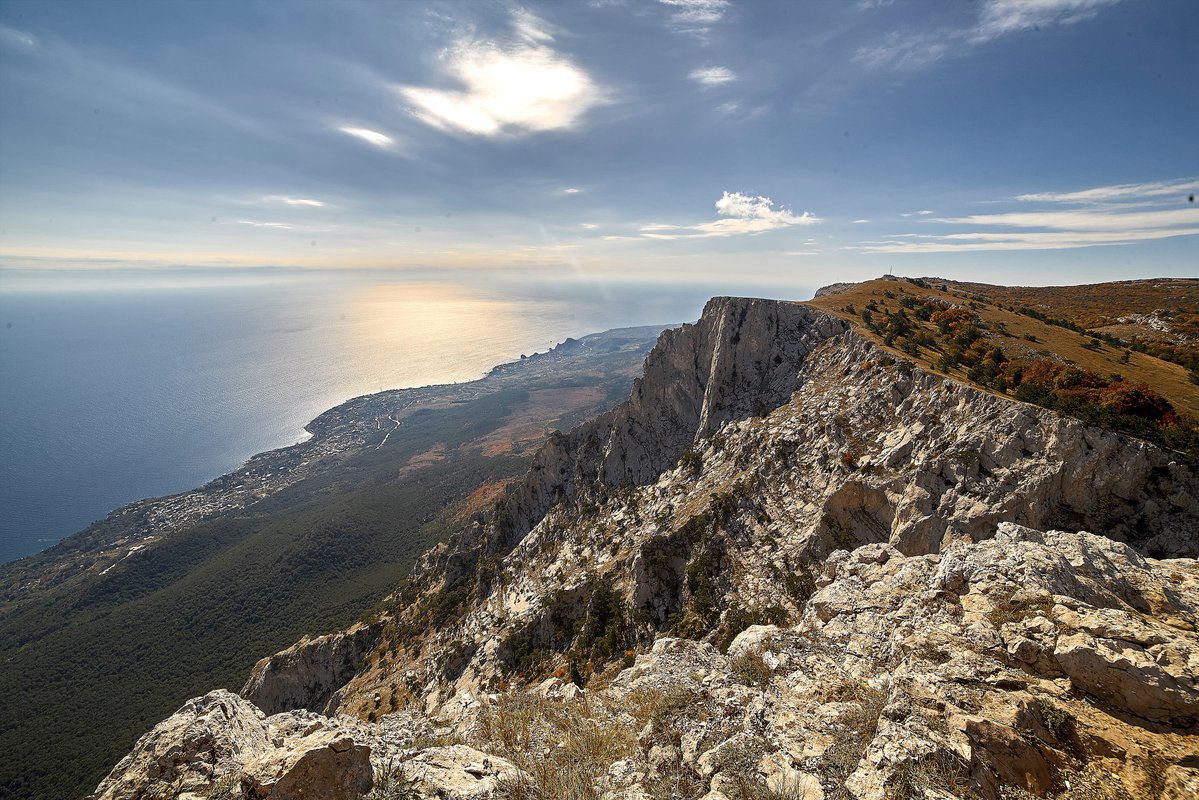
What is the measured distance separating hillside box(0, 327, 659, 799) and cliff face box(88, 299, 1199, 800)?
33109 millimetres

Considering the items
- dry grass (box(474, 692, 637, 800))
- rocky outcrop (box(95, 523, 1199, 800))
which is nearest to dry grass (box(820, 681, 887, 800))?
rocky outcrop (box(95, 523, 1199, 800))

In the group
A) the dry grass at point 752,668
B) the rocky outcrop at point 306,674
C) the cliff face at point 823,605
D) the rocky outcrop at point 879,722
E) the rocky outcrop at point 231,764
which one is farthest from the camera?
the rocky outcrop at point 306,674

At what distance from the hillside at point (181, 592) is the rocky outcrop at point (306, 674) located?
23595 millimetres

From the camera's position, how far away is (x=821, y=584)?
1014 inches

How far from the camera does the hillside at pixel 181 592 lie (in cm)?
6844

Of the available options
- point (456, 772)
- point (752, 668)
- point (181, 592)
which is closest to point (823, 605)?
point (752, 668)

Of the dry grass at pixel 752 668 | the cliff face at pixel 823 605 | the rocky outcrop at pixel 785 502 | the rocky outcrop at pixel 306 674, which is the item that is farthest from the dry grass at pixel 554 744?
the rocky outcrop at pixel 306 674

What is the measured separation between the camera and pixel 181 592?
95.6m

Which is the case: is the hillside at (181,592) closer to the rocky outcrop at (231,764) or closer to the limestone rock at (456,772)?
the rocky outcrop at (231,764)

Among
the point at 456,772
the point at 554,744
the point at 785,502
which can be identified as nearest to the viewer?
the point at 456,772

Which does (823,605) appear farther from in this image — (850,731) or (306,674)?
(306,674)

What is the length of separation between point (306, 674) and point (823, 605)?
6516cm

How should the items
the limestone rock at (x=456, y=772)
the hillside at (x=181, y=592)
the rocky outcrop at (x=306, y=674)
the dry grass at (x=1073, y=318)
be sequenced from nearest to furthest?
1. the limestone rock at (x=456, y=772)
2. the dry grass at (x=1073, y=318)
3. the rocky outcrop at (x=306, y=674)
4. the hillside at (x=181, y=592)

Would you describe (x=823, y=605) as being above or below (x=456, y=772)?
below
